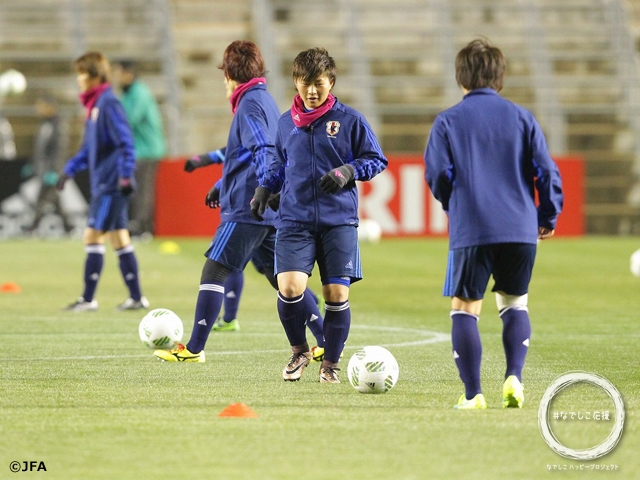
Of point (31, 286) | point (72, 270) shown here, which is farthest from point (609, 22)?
point (31, 286)

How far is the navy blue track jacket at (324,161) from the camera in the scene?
6914 mm

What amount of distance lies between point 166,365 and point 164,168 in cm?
1503

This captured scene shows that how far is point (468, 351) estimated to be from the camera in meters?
5.95

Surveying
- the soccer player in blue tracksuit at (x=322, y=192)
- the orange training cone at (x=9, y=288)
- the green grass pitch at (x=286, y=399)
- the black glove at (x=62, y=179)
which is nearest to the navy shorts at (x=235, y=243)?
the green grass pitch at (x=286, y=399)

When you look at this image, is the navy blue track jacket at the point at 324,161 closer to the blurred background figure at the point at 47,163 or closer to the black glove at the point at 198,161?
the black glove at the point at 198,161

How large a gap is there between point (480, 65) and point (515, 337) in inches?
50.1

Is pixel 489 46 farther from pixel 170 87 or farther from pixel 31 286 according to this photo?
pixel 170 87

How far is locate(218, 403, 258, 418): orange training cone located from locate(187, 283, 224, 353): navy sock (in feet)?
6.74

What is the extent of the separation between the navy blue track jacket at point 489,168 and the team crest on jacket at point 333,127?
107 centimetres

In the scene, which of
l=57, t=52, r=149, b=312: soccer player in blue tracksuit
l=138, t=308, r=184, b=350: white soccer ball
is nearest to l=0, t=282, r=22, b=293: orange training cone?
l=57, t=52, r=149, b=312: soccer player in blue tracksuit

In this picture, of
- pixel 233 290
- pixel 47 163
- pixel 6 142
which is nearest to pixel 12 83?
pixel 6 142

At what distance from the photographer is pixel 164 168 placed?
74.2 ft

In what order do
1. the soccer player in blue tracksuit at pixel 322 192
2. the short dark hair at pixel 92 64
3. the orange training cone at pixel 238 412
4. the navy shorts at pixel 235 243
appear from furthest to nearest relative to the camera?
the short dark hair at pixel 92 64
the navy shorts at pixel 235 243
the soccer player in blue tracksuit at pixel 322 192
the orange training cone at pixel 238 412

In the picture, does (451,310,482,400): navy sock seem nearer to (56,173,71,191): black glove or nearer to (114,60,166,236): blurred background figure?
(56,173,71,191): black glove
